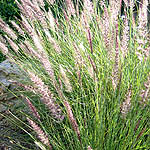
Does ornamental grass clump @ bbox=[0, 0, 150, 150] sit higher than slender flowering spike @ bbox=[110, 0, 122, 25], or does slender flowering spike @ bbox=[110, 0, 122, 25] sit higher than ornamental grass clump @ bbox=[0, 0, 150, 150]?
slender flowering spike @ bbox=[110, 0, 122, 25]

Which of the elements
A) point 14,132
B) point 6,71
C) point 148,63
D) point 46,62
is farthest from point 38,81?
point 6,71

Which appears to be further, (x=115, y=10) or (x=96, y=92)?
(x=115, y=10)

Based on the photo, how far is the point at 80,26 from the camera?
2568 mm

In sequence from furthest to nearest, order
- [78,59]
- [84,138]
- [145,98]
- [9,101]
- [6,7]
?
[6,7]
[9,101]
[78,59]
[84,138]
[145,98]

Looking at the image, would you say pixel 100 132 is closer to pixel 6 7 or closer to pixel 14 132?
pixel 14 132

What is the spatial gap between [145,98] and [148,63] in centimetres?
94

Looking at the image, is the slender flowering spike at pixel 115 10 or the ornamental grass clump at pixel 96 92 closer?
the ornamental grass clump at pixel 96 92

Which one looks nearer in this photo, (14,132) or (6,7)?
(14,132)

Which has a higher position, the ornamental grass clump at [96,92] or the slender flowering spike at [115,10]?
the slender flowering spike at [115,10]

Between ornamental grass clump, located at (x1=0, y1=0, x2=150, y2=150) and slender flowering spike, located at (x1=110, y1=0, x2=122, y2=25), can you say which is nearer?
ornamental grass clump, located at (x1=0, y1=0, x2=150, y2=150)

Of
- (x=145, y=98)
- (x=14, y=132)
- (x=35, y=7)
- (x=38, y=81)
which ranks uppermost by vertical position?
(x=35, y=7)

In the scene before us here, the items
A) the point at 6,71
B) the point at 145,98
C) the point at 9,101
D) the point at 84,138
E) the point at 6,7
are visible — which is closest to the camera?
the point at 145,98

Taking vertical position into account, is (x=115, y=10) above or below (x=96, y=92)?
above

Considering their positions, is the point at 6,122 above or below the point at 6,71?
below
